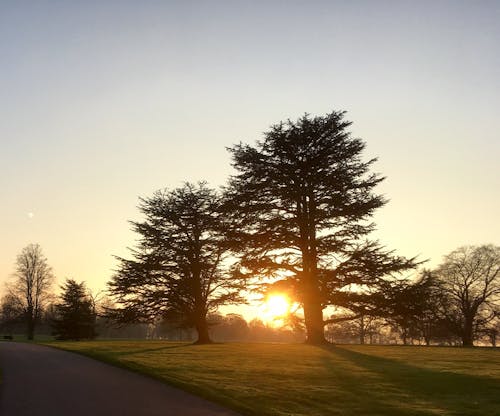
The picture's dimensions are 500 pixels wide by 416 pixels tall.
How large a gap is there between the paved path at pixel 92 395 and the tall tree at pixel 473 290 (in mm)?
46923

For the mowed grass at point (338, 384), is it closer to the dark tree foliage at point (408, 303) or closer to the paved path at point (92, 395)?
the paved path at point (92, 395)

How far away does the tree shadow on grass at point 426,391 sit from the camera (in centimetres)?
876

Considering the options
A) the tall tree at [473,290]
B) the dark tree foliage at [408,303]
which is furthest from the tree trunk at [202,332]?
the tall tree at [473,290]

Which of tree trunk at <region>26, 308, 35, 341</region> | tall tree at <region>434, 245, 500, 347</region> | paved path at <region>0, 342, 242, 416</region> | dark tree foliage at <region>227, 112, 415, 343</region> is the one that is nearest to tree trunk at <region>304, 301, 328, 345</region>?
A: dark tree foliage at <region>227, 112, 415, 343</region>

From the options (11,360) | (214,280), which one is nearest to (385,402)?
(11,360)

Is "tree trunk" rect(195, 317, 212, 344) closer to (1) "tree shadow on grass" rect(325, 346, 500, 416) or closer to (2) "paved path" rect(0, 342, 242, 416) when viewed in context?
(2) "paved path" rect(0, 342, 242, 416)

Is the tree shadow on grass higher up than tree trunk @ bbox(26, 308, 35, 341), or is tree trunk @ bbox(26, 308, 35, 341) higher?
the tree shadow on grass

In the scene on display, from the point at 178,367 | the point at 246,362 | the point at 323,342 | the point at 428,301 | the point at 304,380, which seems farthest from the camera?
the point at 323,342

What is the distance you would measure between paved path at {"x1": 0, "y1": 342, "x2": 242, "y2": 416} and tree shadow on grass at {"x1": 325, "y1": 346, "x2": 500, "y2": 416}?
3758 millimetres

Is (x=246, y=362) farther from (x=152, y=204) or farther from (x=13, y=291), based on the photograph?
(x=13, y=291)

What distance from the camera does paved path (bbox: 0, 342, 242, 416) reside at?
8.57 meters

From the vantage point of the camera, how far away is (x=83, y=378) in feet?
41.2

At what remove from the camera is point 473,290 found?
51812mm

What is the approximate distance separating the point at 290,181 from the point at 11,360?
16.4 metres
